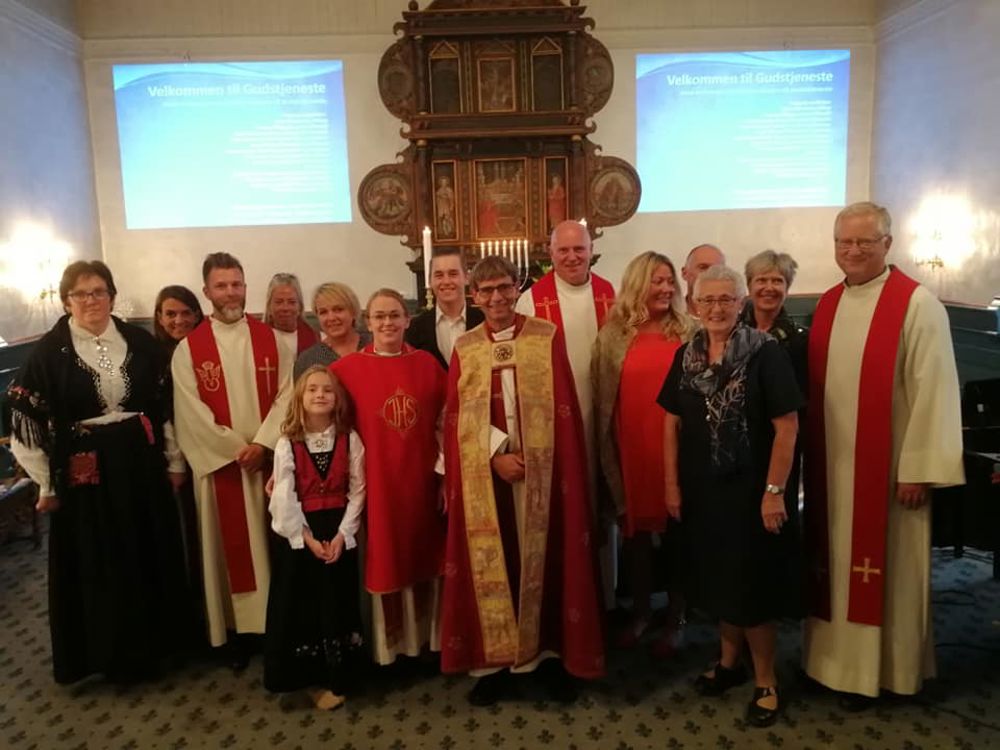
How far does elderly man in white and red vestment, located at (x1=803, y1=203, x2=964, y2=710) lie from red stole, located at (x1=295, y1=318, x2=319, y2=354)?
2.27 meters

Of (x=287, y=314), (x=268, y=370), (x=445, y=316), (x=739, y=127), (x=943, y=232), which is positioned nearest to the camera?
(x=268, y=370)

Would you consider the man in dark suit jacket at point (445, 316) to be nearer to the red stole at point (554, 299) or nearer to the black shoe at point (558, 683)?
the red stole at point (554, 299)

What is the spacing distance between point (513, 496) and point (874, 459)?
1.33m

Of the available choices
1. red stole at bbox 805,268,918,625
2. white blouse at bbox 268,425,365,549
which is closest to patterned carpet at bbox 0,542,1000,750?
red stole at bbox 805,268,918,625

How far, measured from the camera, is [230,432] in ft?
10.2

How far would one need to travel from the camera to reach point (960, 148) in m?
7.19

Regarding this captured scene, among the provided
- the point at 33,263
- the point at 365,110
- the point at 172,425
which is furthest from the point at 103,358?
the point at 365,110

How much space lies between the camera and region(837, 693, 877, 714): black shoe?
2.74 metres

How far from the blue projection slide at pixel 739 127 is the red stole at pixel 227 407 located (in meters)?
6.27

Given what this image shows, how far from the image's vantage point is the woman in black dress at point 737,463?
2.48 m

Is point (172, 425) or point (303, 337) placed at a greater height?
point (303, 337)

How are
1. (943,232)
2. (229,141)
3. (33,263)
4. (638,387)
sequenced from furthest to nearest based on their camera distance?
(229,141) → (943,232) → (33,263) → (638,387)

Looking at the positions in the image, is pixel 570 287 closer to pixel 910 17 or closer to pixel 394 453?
pixel 394 453

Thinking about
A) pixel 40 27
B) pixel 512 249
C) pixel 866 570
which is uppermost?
pixel 40 27
